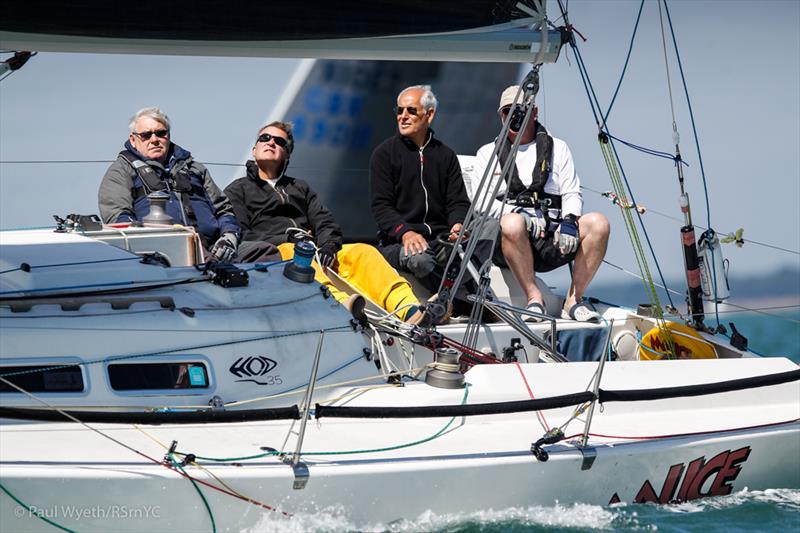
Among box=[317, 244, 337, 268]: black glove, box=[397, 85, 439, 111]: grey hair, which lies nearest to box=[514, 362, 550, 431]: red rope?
box=[317, 244, 337, 268]: black glove

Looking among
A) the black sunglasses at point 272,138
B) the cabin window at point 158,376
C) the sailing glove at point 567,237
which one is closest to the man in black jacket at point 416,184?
the sailing glove at point 567,237

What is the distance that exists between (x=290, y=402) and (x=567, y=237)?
2037mm

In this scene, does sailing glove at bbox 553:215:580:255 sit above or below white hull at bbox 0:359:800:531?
above

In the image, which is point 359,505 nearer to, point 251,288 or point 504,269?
point 251,288

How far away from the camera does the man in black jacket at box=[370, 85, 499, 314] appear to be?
18.0 ft

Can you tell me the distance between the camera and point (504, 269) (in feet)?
18.8

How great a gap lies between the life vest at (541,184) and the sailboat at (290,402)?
0.98 metres

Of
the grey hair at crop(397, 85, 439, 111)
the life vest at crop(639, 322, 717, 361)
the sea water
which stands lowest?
the sea water

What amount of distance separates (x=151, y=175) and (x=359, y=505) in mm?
2222

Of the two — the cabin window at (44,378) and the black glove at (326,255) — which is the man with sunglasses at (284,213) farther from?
the cabin window at (44,378)

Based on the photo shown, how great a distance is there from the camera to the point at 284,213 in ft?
17.8

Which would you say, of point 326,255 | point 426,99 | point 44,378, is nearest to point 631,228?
point 426,99

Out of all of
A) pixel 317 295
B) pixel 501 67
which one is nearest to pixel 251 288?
pixel 317 295

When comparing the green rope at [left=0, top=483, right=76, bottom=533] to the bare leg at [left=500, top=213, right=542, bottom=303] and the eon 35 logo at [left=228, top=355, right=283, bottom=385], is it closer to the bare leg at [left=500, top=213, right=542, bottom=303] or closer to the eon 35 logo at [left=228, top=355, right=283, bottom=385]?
the eon 35 logo at [left=228, top=355, right=283, bottom=385]
